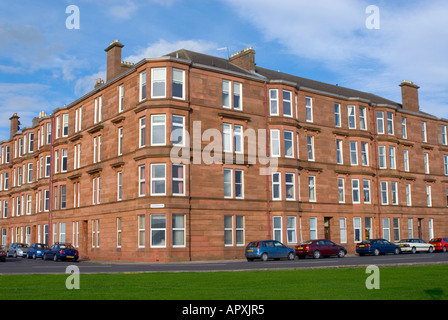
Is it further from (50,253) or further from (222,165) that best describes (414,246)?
(50,253)

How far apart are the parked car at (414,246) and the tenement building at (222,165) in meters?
3.78

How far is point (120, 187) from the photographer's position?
38938 mm

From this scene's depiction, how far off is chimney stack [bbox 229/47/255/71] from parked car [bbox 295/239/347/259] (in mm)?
15883

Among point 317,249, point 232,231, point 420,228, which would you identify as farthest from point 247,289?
point 420,228

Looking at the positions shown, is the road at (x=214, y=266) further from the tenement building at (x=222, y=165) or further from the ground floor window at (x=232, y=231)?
the ground floor window at (x=232, y=231)

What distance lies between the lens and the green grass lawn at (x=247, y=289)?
477 inches

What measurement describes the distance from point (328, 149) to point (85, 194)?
21625 mm

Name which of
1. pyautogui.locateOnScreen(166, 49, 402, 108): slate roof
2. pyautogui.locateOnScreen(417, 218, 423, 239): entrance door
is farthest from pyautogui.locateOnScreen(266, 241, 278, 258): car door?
pyautogui.locateOnScreen(417, 218, 423, 239): entrance door

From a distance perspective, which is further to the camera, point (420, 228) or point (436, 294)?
point (420, 228)

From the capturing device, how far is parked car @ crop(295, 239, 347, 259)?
35.5 metres

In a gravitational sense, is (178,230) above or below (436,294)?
above

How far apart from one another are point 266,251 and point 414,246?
1646cm

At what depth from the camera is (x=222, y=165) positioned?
37344 mm
